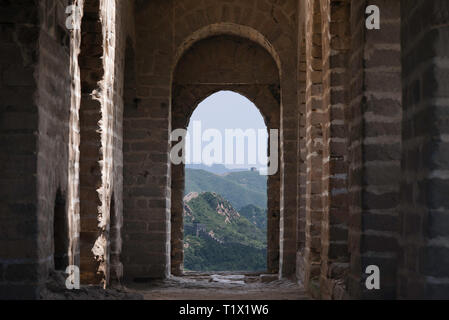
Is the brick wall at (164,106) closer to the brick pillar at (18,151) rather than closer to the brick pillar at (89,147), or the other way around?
the brick pillar at (89,147)

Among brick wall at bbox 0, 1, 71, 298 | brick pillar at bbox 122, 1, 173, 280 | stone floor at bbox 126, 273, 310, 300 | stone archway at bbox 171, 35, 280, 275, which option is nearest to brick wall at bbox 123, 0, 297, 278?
brick pillar at bbox 122, 1, 173, 280

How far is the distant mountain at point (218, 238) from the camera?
18547 millimetres

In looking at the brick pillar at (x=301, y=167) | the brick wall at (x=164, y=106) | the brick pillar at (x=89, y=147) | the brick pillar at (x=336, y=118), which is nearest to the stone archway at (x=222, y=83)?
the brick wall at (x=164, y=106)

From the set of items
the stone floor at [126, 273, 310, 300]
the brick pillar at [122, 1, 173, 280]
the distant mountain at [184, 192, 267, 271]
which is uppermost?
the brick pillar at [122, 1, 173, 280]

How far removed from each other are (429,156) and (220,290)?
490 cm

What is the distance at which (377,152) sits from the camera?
399 centimetres

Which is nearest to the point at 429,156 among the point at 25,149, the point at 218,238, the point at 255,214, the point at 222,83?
the point at 25,149

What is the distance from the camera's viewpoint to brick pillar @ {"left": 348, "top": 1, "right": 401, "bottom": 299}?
390 cm

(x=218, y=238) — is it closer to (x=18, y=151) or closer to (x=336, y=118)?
(x=336, y=118)

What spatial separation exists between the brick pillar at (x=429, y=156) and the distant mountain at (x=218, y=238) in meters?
14.4

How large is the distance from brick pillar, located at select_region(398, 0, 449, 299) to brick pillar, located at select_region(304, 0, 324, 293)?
3.80 meters

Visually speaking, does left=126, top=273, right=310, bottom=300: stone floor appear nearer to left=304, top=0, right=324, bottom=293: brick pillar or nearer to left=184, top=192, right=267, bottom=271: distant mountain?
left=304, top=0, right=324, bottom=293: brick pillar

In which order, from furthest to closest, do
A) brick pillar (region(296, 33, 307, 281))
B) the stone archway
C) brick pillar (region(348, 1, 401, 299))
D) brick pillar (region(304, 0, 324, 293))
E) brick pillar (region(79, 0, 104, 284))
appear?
the stone archway, brick pillar (region(296, 33, 307, 281)), brick pillar (region(304, 0, 324, 293)), brick pillar (region(79, 0, 104, 284)), brick pillar (region(348, 1, 401, 299))

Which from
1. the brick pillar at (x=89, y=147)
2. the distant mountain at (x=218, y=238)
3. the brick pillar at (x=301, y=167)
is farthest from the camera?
the distant mountain at (x=218, y=238)
